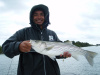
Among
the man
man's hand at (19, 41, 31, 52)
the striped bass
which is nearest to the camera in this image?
man's hand at (19, 41, 31, 52)

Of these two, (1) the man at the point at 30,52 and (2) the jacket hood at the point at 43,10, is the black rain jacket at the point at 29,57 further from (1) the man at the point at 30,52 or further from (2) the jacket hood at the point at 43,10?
(2) the jacket hood at the point at 43,10

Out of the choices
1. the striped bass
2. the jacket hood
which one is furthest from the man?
the striped bass

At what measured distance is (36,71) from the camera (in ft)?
11.7

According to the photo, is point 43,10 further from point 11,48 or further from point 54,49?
point 11,48

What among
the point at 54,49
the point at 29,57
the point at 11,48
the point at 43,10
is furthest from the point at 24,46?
the point at 43,10

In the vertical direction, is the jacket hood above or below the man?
above

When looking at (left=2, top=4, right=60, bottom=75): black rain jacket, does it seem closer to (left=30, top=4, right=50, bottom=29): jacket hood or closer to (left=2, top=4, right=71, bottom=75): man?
(left=2, top=4, right=71, bottom=75): man

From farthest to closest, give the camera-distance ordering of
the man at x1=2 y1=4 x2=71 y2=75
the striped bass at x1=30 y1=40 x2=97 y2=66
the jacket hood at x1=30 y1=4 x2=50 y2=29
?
the jacket hood at x1=30 y1=4 x2=50 y2=29
the striped bass at x1=30 y1=40 x2=97 y2=66
the man at x1=2 y1=4 x2=71 y2=75

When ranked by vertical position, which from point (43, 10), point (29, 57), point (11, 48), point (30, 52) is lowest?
point (29, 57)

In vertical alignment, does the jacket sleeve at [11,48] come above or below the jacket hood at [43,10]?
below

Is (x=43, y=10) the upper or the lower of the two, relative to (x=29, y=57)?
upper

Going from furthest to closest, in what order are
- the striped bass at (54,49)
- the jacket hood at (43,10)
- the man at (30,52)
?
the jacket hood at (43,10) → the striped bass at (54,49) → the man at (30,52)

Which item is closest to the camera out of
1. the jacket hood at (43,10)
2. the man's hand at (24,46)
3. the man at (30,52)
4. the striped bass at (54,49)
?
the man's hand at (24,46)

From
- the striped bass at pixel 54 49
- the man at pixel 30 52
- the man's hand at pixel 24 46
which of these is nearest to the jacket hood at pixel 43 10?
the man at pixel 30 52
